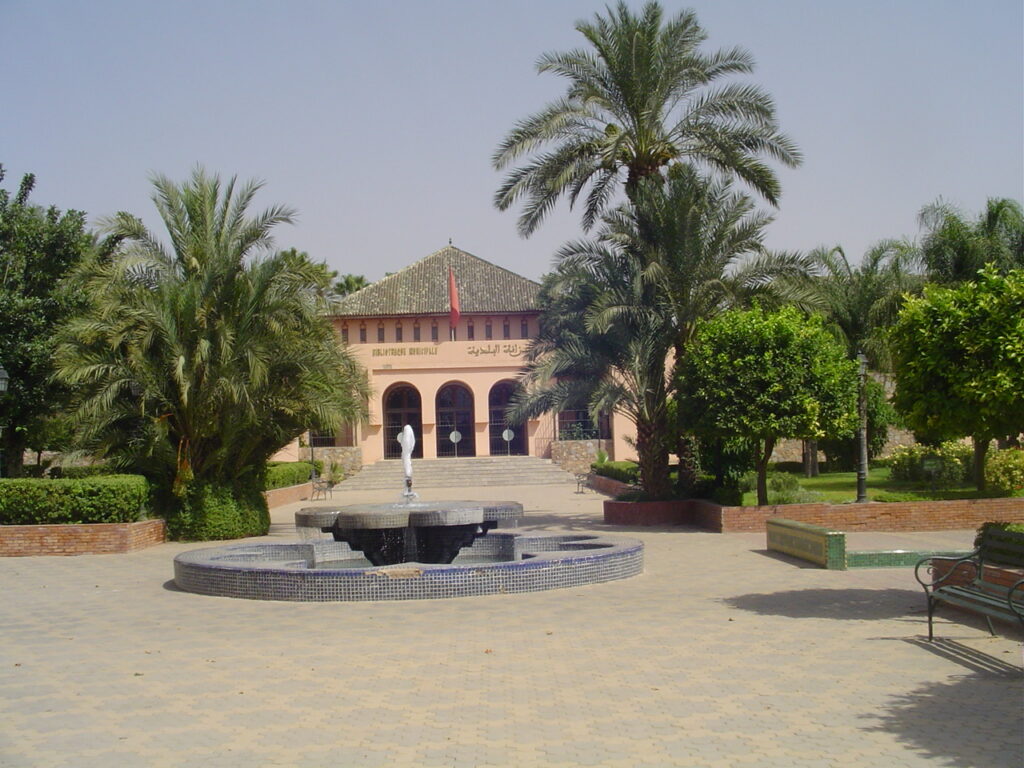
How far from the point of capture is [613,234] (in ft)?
70.6

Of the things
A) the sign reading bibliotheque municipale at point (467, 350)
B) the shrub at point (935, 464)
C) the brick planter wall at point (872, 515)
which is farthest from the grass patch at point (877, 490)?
the sign reading bibliotheque municipale at point (467, 350)

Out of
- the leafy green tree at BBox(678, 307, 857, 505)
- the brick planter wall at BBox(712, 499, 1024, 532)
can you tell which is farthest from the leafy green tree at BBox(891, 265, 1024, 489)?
the brick planter wall at BBox(712, 499, 1024, 532)

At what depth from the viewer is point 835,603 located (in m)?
10.8

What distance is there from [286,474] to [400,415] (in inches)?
530

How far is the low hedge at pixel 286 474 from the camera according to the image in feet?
108

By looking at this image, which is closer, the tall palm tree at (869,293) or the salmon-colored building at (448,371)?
the tall palm tree at (869,293)

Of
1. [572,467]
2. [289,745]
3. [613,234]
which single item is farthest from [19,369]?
[572,467]

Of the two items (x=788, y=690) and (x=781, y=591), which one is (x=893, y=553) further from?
(x=788, y=690)

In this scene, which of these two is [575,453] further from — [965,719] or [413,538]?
[965,719]

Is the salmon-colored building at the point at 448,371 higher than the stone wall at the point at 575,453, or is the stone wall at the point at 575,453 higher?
the salmon-colored building at the point at 448,371

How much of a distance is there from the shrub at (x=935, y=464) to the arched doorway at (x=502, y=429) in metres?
19.3

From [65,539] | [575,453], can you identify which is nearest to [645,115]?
[65,539]

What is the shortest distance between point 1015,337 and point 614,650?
4375 millimetres

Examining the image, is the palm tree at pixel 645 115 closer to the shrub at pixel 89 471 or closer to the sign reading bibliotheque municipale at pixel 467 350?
the shrub at pixel 89 471
